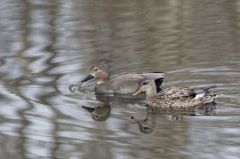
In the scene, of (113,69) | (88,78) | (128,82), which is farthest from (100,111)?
(113,69)

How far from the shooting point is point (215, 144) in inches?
320

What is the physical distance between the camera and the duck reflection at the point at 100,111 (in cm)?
947

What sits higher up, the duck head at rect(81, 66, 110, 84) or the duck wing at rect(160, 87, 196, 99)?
the duck wing at rect(160, 87, 196, 99)

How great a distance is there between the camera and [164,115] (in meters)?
9.65

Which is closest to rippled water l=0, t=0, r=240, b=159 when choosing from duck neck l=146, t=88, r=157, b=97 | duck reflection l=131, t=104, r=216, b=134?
duck reflection l=131, t=104, r=216, b=134

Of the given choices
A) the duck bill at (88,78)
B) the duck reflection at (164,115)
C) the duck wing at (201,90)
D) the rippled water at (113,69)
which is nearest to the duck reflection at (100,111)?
the rippled water at (113,69)

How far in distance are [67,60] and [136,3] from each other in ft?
14.8

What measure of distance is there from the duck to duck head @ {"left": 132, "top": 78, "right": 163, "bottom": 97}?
10 centimetres

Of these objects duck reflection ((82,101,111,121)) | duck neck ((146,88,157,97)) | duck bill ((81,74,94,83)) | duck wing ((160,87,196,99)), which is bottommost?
duck reflection ((82,101,111,121))

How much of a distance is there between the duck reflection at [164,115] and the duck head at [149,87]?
0.43m

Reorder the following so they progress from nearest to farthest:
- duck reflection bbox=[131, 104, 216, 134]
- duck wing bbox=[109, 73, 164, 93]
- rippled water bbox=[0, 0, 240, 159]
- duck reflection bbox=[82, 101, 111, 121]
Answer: rippled water bbox=[0, 0, 240, 159]
duck reflection bbox=[131, 104, 216, 134]
duck reflection bbox=[82, 101, 111, 121]
duck wing bbox=[109, 73, 164, 93]

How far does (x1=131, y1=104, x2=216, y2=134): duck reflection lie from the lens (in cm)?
913

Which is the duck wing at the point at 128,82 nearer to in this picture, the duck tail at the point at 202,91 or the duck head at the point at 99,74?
the duck head at the point at 99,74

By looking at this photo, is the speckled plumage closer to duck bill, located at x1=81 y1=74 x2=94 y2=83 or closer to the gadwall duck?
the gadwall duck
